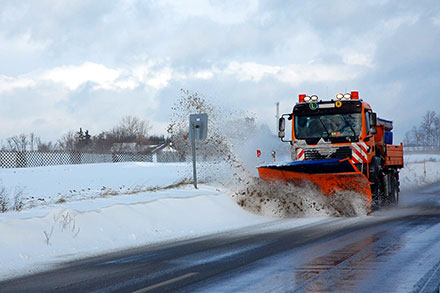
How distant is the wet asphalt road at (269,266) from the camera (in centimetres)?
691

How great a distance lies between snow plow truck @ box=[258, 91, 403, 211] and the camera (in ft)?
51.6

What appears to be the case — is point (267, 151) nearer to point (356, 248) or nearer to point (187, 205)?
point (187, 205)

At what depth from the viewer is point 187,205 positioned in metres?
15.4

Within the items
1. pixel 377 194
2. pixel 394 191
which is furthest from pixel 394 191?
pixel 377 194

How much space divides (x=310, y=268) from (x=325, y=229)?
4.89m

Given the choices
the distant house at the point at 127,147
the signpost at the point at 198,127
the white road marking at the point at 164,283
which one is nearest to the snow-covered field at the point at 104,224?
the signpost at the point at 198,127

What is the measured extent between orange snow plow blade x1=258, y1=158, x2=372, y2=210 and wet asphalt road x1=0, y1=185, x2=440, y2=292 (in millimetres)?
3429

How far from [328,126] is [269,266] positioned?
9164 millimetres

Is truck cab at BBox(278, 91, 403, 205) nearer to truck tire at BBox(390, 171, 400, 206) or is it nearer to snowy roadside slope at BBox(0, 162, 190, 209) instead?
truck tire at BBox(390, 171, 400, 206)

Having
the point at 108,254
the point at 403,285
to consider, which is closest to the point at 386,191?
the point at 108,254

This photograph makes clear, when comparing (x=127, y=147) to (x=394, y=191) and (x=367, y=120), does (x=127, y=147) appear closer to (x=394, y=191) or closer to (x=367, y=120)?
(x=394, y=191)

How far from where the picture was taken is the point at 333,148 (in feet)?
53.9

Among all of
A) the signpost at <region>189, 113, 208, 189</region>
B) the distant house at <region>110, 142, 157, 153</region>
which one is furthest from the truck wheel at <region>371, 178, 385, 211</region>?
the distant house at <region>110, 142, 157, 153</region>

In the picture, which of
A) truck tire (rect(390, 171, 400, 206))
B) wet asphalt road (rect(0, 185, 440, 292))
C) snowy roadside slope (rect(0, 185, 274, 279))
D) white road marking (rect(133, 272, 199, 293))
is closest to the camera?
white road marking (rect(133, 272, 199, 293))
